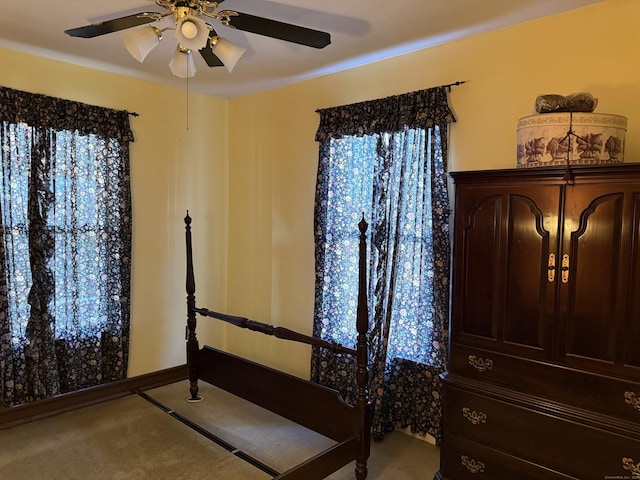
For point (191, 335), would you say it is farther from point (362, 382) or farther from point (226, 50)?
point (226, 50)

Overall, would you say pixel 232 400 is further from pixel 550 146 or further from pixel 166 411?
pixel 550 146

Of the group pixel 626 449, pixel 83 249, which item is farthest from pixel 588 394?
pixel 83 249

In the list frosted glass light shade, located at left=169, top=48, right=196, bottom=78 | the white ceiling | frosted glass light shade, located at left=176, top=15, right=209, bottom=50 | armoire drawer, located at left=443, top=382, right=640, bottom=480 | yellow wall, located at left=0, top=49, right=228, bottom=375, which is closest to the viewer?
frosted glass light shade, located at left=176, top=15, right=209, bottom=50

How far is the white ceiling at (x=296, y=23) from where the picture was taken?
2410 mm

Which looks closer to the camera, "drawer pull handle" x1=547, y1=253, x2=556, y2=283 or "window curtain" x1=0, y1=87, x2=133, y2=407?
"drawer pull handle" x1=547, y1=253, x2=556, y2=283

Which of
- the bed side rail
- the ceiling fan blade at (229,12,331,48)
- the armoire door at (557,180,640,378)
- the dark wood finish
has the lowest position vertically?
the dark wood finish

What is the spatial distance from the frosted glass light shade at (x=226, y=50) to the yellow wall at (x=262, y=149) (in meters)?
1.45

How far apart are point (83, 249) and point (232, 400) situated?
1.70 m

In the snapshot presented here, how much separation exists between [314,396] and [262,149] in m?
2.32

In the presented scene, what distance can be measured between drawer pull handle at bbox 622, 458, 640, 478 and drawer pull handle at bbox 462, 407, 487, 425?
593mm

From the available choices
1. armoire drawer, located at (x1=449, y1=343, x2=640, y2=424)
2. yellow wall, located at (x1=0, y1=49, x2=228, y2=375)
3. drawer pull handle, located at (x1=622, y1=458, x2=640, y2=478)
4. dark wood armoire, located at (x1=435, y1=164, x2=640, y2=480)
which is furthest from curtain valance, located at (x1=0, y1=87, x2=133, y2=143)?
drawer pull handle, located at (x1=622, y1=458, x2=640, y2=478)

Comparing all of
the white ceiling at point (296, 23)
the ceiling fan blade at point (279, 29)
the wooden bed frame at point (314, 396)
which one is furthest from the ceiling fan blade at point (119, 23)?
the wooden bed frame at point (314, 396)

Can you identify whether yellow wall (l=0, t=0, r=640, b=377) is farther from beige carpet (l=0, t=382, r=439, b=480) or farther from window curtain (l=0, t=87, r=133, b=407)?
beige carpet (l=0, t=382, r=439, b=480)

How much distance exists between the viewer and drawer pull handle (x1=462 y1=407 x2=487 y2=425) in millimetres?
2287
